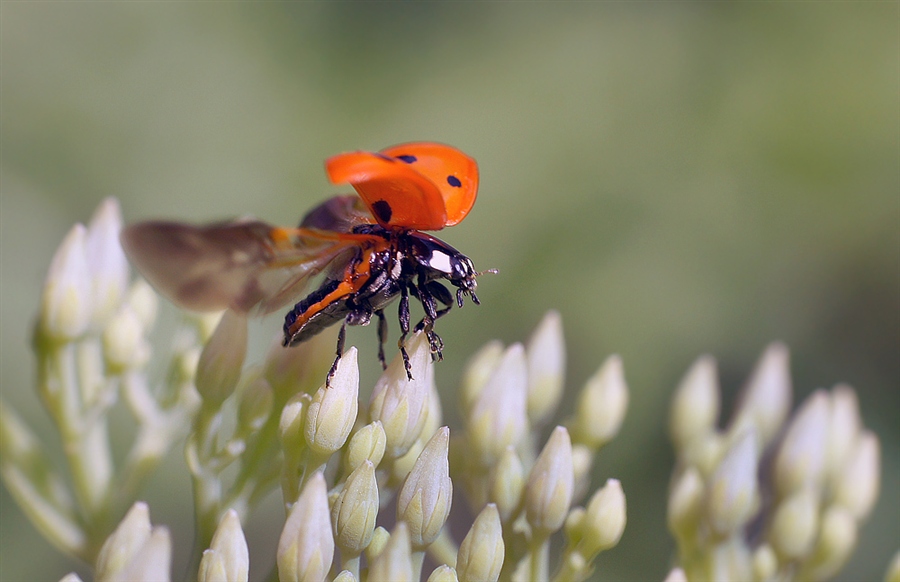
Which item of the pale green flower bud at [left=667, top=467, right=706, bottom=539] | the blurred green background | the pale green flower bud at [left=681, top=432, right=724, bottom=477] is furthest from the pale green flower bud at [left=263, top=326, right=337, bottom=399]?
the blurred green background

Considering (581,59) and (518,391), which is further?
(581,59)

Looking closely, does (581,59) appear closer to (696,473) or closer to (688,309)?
(688,309)

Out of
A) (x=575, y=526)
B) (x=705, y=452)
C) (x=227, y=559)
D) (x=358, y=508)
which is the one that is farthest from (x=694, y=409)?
(x=227, y=559)

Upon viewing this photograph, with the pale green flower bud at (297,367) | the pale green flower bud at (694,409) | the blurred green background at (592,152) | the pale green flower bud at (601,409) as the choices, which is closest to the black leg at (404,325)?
the pale green flower bud at (297,367)

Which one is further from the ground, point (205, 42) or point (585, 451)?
point (205, 42)

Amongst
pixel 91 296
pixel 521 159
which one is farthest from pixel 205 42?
pixel 91 296
